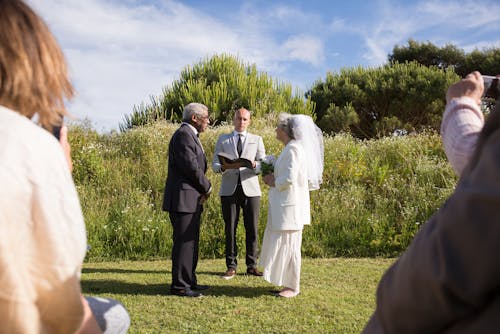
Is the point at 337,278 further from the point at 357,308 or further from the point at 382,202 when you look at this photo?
the point at 382,202

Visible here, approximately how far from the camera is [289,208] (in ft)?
19.1

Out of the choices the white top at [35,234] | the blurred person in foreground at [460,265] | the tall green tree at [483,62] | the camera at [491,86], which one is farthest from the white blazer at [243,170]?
the tall green tree at [483,62]

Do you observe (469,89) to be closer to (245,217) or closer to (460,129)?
(460,129)

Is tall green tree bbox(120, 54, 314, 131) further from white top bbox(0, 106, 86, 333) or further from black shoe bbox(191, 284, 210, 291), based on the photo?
white top bbox(0, 106, 86, 333)

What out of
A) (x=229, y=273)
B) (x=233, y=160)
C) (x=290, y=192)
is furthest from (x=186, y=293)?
(x=233, y=160)

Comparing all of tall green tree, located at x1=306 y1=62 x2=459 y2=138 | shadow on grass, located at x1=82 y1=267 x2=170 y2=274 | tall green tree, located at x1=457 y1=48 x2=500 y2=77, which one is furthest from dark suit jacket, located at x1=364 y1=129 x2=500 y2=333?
tall green tree, located at x1=457 y1=48 x2=500 y2=77

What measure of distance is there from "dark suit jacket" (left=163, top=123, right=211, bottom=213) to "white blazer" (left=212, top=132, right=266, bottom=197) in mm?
1114

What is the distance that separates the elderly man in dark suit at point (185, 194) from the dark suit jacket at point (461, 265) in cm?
487

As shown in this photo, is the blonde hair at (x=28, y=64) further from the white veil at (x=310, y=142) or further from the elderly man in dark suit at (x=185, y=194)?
the white veil at (x=310, y=142)

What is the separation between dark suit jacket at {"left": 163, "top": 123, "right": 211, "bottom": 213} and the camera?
19.0ft

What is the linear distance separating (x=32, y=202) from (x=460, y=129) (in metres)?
1.86

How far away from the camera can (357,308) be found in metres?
5.48

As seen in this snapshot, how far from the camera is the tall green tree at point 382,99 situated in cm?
2167

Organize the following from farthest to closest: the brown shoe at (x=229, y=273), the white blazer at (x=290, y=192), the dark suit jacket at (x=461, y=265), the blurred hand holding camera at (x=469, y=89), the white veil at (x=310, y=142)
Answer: the brown shoe at (x=229, y=273), the white veil at (x=310, y=142), the white blazer at (x=290, y=192), the blurred hand holding camera at (x=469, y=89), the dark suit jacket at (x=461, y=265)
